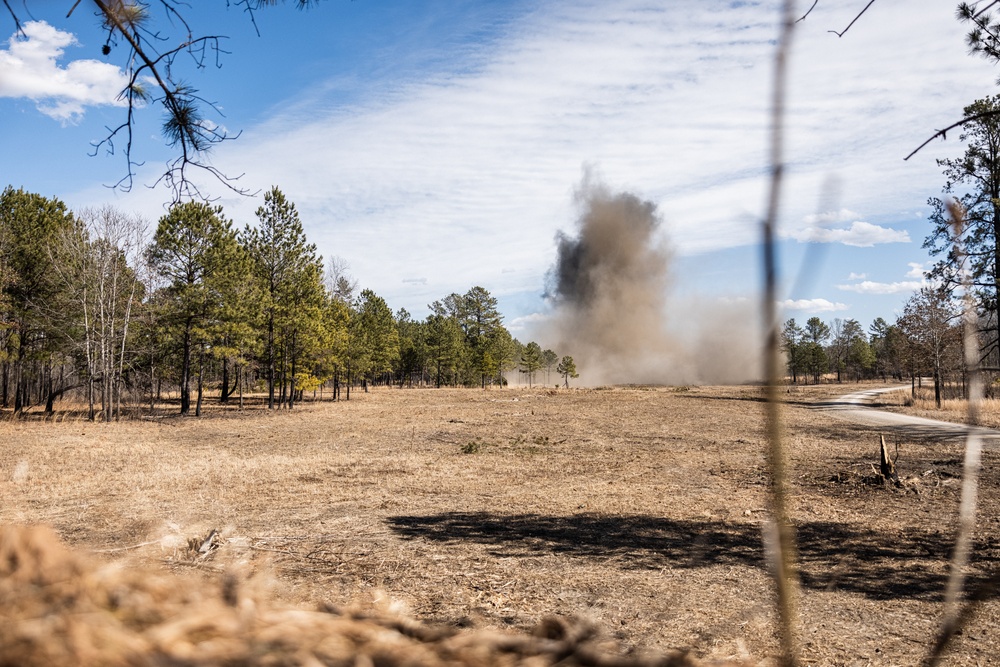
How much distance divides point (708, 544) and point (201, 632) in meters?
7.22

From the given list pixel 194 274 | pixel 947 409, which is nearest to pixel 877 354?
pixel 947 409

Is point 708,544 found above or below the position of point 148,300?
below

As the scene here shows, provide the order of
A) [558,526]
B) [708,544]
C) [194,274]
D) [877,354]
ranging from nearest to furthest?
[708,544] → [558,526] → [194,274] → [877,354]

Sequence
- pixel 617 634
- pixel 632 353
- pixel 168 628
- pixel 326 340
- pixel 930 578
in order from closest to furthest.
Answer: pixel 168 628, pixel 617 634, pixel 930 578, pixel 326 340, pixel 632 353

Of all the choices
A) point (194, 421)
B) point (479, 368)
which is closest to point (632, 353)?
point (479, 368)

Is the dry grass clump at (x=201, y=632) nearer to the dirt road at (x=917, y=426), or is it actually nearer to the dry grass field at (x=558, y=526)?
the dry grass field at (x=558, y=526)

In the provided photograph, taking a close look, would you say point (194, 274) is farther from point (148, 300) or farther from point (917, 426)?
point (917, 426)

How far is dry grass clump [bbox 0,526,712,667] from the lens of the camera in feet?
2.24

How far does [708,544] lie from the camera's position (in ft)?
23.1

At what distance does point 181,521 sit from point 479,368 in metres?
61.4

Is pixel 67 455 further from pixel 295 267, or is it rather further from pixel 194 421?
pixel 295 267

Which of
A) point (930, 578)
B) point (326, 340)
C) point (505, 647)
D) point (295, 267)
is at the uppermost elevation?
point (295, 267)

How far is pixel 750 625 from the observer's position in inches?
213

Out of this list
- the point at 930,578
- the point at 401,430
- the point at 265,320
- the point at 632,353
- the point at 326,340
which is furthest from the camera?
the point at 632,353
